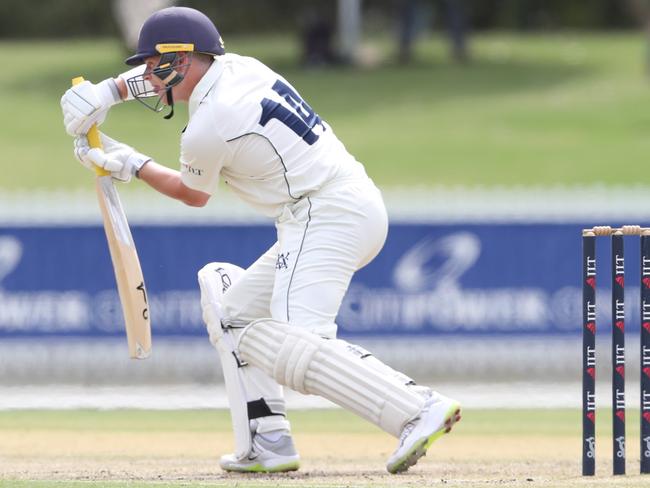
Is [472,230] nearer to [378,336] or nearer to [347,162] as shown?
[378,336]

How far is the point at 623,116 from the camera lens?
817 inches

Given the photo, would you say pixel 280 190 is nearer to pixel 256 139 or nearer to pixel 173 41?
pixel 256 139

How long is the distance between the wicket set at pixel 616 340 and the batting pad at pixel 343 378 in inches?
26.0

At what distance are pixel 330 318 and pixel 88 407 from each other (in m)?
4.70

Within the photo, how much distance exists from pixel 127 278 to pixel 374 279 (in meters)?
5.14

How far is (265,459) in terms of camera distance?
601 centimetres

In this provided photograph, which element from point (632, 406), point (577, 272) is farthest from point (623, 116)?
point (632, 406)

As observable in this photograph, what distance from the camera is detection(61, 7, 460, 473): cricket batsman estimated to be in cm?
546

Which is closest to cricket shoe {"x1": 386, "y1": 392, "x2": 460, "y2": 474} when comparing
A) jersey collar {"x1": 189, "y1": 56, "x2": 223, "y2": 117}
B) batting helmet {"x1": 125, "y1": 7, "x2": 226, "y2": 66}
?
jersey collar {"x1": 189, "y1": 56, "x2": 223, "y2": 117}

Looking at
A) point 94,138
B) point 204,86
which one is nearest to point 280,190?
point 204,86

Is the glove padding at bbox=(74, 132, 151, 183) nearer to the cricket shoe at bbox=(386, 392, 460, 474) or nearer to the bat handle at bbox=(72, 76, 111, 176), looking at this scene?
the bat handle at bbox=(72, 76, 111, 176)

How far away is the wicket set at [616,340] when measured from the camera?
545 centimetres

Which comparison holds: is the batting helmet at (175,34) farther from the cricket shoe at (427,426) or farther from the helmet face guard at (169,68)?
the cricket shoe at (427,426)

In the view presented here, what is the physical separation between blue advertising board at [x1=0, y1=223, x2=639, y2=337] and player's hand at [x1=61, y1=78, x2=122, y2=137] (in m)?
5.18
